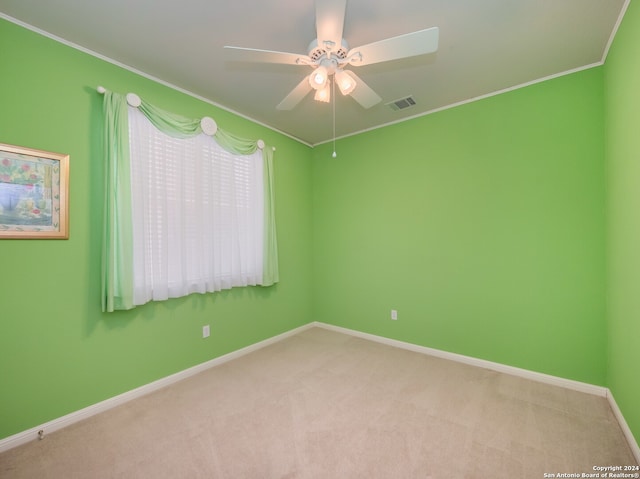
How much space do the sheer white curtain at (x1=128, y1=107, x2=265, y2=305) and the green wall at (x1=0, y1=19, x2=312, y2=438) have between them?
0.23m

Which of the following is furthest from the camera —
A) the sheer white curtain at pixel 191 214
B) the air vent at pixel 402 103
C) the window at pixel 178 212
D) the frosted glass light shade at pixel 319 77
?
the air vent at pixel 402 103

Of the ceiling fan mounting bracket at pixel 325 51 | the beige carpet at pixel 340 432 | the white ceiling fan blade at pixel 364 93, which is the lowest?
the beige carpet at pixel 340 432

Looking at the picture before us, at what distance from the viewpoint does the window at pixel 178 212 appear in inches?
80.8

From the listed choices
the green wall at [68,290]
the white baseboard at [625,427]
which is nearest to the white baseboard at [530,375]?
the white baseboard at [625,427]

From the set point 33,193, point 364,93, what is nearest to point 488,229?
point 364,93

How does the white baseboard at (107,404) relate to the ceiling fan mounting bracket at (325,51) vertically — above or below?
below

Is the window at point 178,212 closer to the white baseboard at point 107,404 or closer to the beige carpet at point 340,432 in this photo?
the white baseboard at point 107,404

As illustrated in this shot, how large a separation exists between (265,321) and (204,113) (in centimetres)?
235

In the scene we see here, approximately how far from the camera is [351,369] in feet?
8.75

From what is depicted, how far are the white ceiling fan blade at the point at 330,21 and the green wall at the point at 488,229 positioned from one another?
1874 millimetres

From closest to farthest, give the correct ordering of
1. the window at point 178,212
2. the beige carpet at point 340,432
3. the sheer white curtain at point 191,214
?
1. the beige carpet at point 340,432
2. the window at point 178,212
3. the sheer white curtain at point 191,214

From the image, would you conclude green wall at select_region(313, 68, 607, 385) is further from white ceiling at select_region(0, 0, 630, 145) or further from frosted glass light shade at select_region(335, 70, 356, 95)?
frosted glass light shade at select_region(335, 70, 356, 95)

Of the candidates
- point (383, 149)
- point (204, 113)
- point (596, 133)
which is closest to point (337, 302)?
point (383, 149)

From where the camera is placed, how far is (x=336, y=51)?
1.58m
